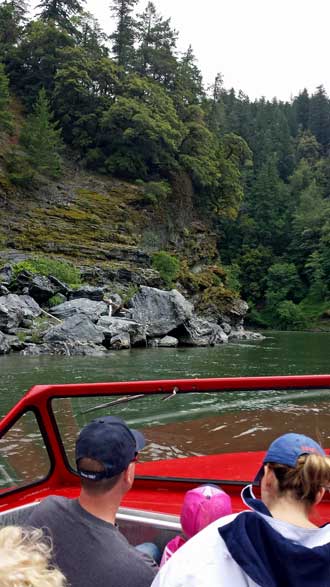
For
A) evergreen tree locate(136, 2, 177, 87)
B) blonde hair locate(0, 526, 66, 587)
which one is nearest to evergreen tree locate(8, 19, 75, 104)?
evergreen tree locate(136, 2, 177, 87)

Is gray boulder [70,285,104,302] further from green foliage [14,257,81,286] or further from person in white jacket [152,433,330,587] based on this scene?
person in white jacket [152,433,330,587]

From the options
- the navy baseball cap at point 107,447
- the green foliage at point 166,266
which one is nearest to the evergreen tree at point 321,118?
the green foliage at point 166,266

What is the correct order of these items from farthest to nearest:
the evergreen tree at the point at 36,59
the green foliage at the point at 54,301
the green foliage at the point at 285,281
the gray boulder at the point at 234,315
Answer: the green foliage at the point at 285,281, the evergreen tree at the point at 36,59, the gray boulder at the point at 234,315, the green foliage at the point at 54,301

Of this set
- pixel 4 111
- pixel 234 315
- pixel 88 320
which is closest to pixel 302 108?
pixel 4 111

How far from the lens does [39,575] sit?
119 centimetres

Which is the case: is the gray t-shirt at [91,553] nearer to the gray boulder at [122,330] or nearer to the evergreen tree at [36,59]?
the gray boulder at [122,330]

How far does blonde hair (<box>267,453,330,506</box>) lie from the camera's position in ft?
4.93

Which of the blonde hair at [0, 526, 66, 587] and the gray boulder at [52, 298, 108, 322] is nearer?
the blonde hair at [0, 526, 66, 587]

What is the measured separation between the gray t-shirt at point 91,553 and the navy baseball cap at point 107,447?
0.16 m

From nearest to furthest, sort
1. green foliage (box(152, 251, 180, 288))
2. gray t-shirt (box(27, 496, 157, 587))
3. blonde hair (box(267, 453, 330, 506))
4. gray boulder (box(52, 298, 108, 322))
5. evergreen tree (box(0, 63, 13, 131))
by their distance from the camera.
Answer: blonde hair (box(267, 453, 330, 506)) → gray t-shirt (box(27, 496, 157, 587)) → gray boulder (box(52, 298, 108, 322)) → green foliage (box(152, 251, 180, 288)) → evergreen tree (box(0, 63, 13, 131))

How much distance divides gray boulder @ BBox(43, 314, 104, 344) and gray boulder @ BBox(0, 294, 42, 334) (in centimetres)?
171

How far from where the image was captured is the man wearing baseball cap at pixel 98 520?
5.65 ft

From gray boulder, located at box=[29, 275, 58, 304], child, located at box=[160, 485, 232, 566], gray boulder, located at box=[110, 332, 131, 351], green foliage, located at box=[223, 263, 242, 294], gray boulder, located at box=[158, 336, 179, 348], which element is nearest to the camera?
child, located at box=[160, 485, 232, 566]

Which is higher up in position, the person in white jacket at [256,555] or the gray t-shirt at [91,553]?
the person in white jacket at [256,555]
